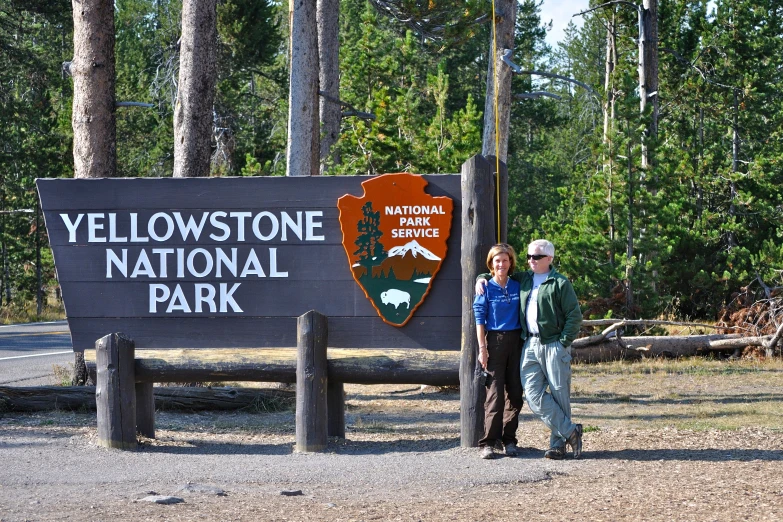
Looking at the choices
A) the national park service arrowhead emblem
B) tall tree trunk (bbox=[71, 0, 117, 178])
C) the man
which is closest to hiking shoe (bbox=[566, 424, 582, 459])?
the man

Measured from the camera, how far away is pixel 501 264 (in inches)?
298

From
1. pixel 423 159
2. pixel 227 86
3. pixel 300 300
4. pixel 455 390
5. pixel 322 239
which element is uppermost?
pixel 227 86

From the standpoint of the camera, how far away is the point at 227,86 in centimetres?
2795

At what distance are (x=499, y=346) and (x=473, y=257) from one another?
0.75 meters

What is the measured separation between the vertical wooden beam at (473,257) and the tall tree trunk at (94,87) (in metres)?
5.81

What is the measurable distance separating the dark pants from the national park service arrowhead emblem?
2.58 ft

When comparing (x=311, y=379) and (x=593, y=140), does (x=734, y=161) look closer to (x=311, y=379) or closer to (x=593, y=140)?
(x=593, y=140)

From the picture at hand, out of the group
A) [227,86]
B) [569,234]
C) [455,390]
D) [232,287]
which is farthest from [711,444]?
[227,86]

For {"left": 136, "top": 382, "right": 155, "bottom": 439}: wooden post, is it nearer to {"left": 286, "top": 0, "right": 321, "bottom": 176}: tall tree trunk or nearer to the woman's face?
the woman's face

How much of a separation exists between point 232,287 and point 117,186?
1349 millimetres

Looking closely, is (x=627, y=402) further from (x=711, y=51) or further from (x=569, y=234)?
(x=711, y=51)

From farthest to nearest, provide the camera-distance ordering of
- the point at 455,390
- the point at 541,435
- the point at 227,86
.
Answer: the point at 227,86 < the point at 455,390 < the point at 541,435

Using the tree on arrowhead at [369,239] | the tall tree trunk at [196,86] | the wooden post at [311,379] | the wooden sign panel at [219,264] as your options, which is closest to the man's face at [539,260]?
the wooden sign panel at [219,264]

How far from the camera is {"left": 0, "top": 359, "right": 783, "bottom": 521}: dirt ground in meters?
6.01
